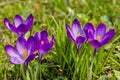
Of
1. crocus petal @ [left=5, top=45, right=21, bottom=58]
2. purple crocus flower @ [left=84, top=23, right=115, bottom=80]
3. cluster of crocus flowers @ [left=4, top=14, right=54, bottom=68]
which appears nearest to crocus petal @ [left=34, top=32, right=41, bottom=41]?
cluster of crocus flowers @ [left=4, top=14, right=54, bottom=68]

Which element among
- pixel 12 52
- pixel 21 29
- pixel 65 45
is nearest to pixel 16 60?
Result: pixel 12 52

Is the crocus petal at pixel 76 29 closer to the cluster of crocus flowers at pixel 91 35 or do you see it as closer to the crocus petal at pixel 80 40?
the cluster of crocus flowers at pixel 91 35

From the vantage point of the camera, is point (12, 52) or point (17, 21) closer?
point (12, 52)

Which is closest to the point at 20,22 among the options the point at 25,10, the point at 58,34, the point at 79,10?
the point at 58,34

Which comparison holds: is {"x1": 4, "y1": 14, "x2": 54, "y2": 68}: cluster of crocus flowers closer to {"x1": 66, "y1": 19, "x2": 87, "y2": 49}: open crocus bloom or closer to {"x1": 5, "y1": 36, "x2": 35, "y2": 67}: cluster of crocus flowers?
{"x1": 5, "y1": 36, "x2": 35, "y2": 67}: cluster of crocus flowers

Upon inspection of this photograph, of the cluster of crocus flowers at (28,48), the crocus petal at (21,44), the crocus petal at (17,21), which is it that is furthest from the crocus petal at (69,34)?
the crocus petal at (17,21)

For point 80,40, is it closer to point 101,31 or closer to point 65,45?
point 101,31
